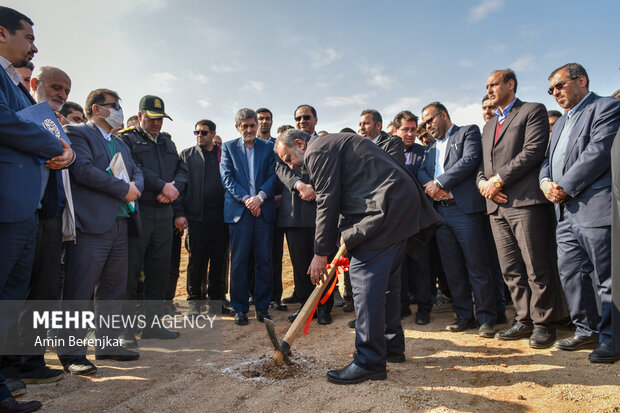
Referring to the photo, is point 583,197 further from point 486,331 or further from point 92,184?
point 92,184

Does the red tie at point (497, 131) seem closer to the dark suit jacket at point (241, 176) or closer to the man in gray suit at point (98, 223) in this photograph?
the dark suit jacket at point (241, 176)

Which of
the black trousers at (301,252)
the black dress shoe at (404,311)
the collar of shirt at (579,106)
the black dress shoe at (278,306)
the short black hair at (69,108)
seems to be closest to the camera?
the collar of shirt at (579,106)

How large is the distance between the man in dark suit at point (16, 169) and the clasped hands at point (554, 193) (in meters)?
3.92

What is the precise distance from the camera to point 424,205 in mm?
3389

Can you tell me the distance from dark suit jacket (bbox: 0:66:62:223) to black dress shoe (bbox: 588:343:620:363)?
4222mm

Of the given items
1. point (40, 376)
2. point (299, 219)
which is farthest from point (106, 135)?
point (299, 219)

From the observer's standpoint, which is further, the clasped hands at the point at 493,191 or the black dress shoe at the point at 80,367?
the clasped hands at the point at 493,191

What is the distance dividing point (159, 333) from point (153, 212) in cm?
134

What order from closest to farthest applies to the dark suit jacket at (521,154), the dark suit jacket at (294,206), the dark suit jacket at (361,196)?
the dark suit jacket at (361,196)
the dark suit jacket at (521,154)
the dark suit jacket at (294,206)

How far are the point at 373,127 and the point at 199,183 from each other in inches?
97.9

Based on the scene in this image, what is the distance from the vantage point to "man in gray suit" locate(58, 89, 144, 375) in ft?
11.1

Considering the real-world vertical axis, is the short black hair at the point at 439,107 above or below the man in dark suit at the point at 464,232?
above

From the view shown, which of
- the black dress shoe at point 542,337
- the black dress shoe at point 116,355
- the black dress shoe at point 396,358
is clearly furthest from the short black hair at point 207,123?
the black dress shoe at point 542,337

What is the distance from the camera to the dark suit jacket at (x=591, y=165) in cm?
334
